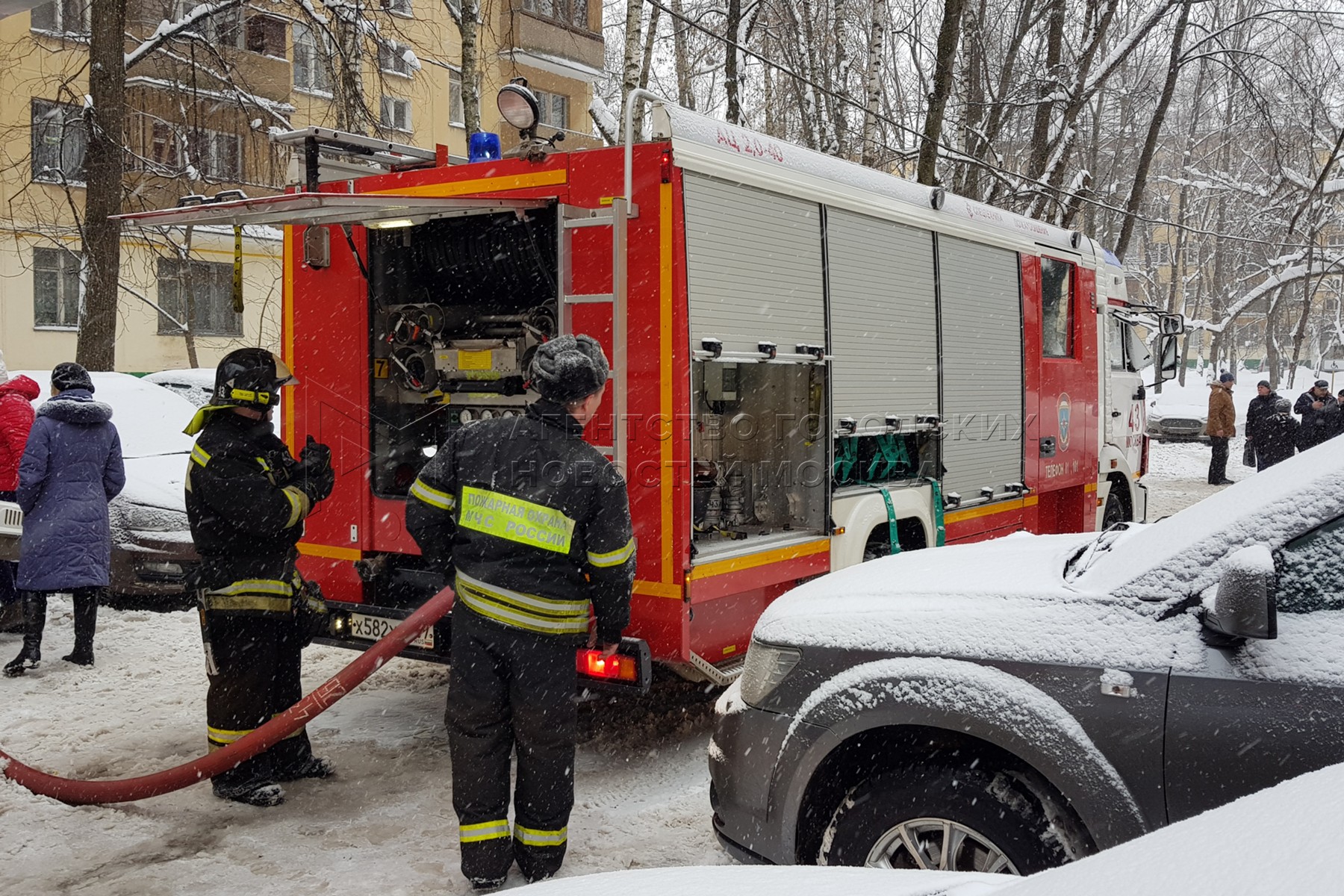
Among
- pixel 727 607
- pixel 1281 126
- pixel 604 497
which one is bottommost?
pixel 727 607

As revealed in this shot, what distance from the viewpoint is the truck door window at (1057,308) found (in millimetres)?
8336

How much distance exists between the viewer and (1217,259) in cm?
4297

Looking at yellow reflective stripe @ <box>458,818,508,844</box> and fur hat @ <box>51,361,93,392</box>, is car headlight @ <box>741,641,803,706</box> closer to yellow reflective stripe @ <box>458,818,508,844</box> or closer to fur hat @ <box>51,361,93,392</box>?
yellow reflective stripe @ <box>458,818,508,844</box>

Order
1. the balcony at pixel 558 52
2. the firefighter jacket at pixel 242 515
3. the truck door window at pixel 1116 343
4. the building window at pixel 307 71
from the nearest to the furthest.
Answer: the firefighter jacket at pixel 242 515 → the truck door window at pixel 1116 343 → the building window at pixel 307 71 → the balcony at pixel 558 52

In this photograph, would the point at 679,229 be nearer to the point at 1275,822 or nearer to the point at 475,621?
the point at 475,621

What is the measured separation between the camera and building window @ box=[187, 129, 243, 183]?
12555 mm

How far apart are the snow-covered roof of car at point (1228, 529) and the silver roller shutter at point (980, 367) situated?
3.90 metres

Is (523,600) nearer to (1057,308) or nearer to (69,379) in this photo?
(69,379)

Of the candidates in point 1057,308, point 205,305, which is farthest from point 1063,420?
point 205,305

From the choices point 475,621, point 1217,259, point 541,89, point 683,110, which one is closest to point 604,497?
point 475,621

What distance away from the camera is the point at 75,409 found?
6.45 m

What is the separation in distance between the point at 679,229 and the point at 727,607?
5.56 ft

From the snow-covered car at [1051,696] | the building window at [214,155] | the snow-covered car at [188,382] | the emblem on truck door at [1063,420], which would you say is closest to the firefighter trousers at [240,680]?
the snow-covered car at [1051,696]

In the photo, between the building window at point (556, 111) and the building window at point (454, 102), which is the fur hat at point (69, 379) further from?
the building window at point (556, 111)
